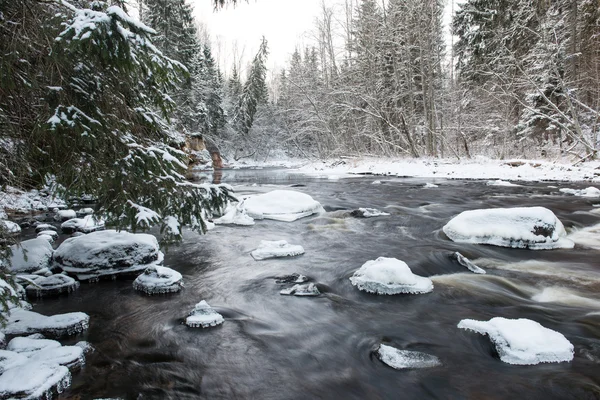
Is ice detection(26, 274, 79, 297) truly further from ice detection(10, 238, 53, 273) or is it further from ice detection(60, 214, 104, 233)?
ice detection(60, 214, 104, 233)

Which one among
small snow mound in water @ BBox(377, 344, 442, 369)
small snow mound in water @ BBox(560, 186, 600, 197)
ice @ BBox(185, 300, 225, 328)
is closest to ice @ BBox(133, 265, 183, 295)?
ice @ BBox(185, 300, 225, 328)

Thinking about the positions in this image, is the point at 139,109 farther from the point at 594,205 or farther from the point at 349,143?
the point at 349,143

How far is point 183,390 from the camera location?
2684mm

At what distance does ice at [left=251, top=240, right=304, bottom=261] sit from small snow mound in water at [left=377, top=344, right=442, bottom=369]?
3187 millimetres

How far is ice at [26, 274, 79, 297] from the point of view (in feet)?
13.6

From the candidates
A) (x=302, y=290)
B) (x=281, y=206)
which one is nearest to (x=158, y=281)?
(x=302, y=290)

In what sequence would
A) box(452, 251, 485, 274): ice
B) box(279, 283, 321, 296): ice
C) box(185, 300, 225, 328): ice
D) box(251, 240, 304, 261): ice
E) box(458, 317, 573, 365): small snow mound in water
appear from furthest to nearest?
box(251, 240, 304, 261): ice < box(452, 251, 485, 274): ice < box(279, 283, 321, 296): ice < box(185, 300, 225, 328): ice < box(458, 317, 573, 365): small snow mound in water

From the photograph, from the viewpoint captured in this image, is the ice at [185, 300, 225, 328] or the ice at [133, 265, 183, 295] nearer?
the ice at [185, 300, 225, 328]

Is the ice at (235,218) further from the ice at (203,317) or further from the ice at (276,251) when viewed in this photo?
the ice at (203,317)

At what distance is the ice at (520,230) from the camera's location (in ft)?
20.0

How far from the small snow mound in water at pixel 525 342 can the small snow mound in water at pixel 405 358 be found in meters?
0.62

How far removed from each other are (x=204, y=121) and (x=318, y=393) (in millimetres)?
39629

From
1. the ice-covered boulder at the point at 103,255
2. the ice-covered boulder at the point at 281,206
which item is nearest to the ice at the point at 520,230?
the ice-covered boulder at the point at 281,206

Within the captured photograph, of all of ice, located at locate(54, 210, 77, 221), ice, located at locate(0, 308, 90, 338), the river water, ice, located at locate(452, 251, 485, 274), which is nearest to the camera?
the river water
